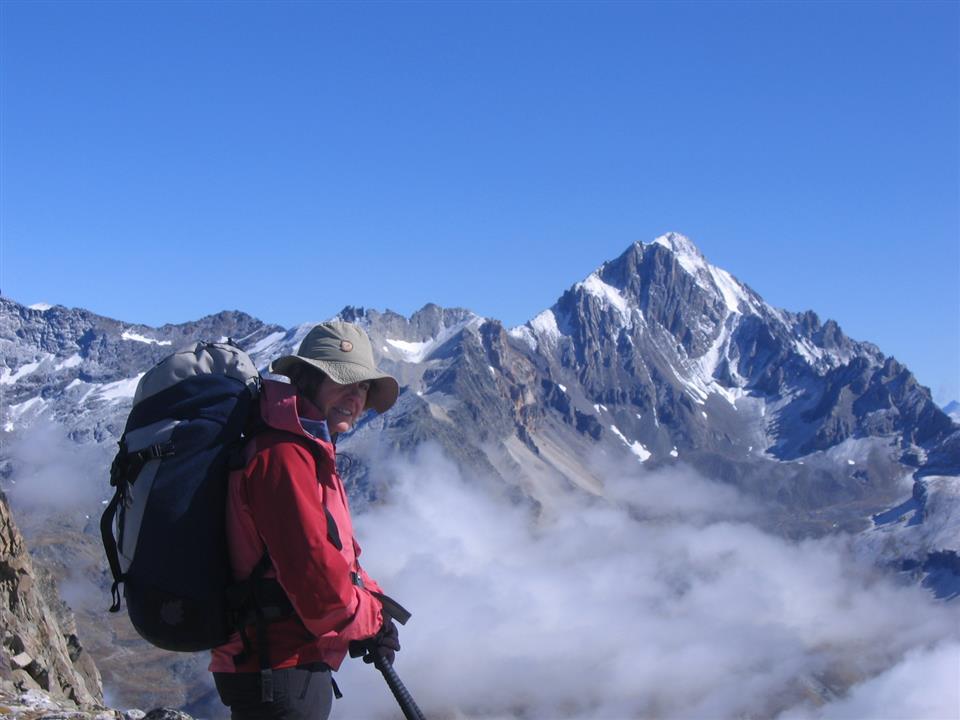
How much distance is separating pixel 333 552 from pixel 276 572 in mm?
583

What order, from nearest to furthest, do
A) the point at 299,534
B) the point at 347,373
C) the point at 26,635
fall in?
the point at 299,534 → the point at 347,373 → the point at 26,635

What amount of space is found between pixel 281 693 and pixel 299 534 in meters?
1.77

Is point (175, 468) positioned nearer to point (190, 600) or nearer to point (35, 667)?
point (190, 600)

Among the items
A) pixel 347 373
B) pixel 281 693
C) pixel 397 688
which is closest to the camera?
pixel 281 693

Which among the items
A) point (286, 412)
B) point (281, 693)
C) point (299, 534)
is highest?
point (286, 412)

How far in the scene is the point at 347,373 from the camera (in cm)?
1071

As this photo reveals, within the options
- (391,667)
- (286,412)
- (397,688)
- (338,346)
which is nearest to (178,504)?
(286,412)

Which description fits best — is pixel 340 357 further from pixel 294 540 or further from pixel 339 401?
pixel 294 540

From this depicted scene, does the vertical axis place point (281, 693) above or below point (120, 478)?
below

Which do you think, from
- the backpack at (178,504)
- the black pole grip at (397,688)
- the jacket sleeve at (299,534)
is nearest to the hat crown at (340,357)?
the backpack at (178,504)

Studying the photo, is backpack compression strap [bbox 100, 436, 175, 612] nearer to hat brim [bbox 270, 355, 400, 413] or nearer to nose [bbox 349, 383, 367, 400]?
hat brim [bbox 270, 355, 400, 413]

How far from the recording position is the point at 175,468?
9734 mm

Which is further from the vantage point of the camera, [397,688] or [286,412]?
[397,688]

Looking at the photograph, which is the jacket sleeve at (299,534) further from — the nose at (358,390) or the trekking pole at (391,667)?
the nose at (358,390)
